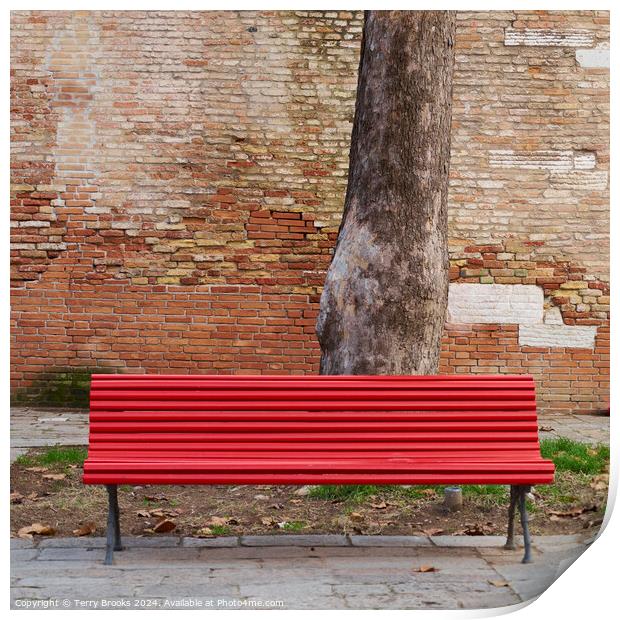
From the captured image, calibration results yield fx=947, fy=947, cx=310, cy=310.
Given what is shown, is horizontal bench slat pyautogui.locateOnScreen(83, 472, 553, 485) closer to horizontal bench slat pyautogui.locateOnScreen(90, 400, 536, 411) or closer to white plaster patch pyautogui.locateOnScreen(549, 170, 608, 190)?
horizontal bench slat pyautogui.locateOnScreen(90, 400, 536, 411)

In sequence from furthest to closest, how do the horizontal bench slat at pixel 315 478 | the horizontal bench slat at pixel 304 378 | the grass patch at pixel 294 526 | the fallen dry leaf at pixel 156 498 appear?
the fallen dry leaf at pixel 156 498 → the grass patch at pixel 294 526 → the horizontal bench slat at pixel 304 378 → the horizontal bench slat at pixel 315 478

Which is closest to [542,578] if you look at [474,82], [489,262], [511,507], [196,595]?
[511,507]

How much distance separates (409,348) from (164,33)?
4701 mm

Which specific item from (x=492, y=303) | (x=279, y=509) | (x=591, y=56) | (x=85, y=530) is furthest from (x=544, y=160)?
(x=85, y=530)

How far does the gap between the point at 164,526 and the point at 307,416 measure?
98cm

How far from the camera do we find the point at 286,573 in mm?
3826

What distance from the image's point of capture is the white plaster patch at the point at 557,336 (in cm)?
854

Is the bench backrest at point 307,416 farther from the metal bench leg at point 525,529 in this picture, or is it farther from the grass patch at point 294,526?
the grass patch at point 294,526

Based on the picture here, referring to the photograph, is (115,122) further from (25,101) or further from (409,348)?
(409,348)

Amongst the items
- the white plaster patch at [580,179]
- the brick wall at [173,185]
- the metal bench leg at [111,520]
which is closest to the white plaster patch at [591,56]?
the white plaster patch at [580,179]

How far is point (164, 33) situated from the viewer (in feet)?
27.6

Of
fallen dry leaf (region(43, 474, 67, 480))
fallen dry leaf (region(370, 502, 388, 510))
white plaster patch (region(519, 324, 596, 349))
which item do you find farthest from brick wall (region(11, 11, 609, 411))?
fallen dry leaf (region(370, 502, 388, 510))

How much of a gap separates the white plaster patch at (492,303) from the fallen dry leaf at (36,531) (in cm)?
479

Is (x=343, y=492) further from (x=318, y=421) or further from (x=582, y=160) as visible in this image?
(x=582, y=160)
